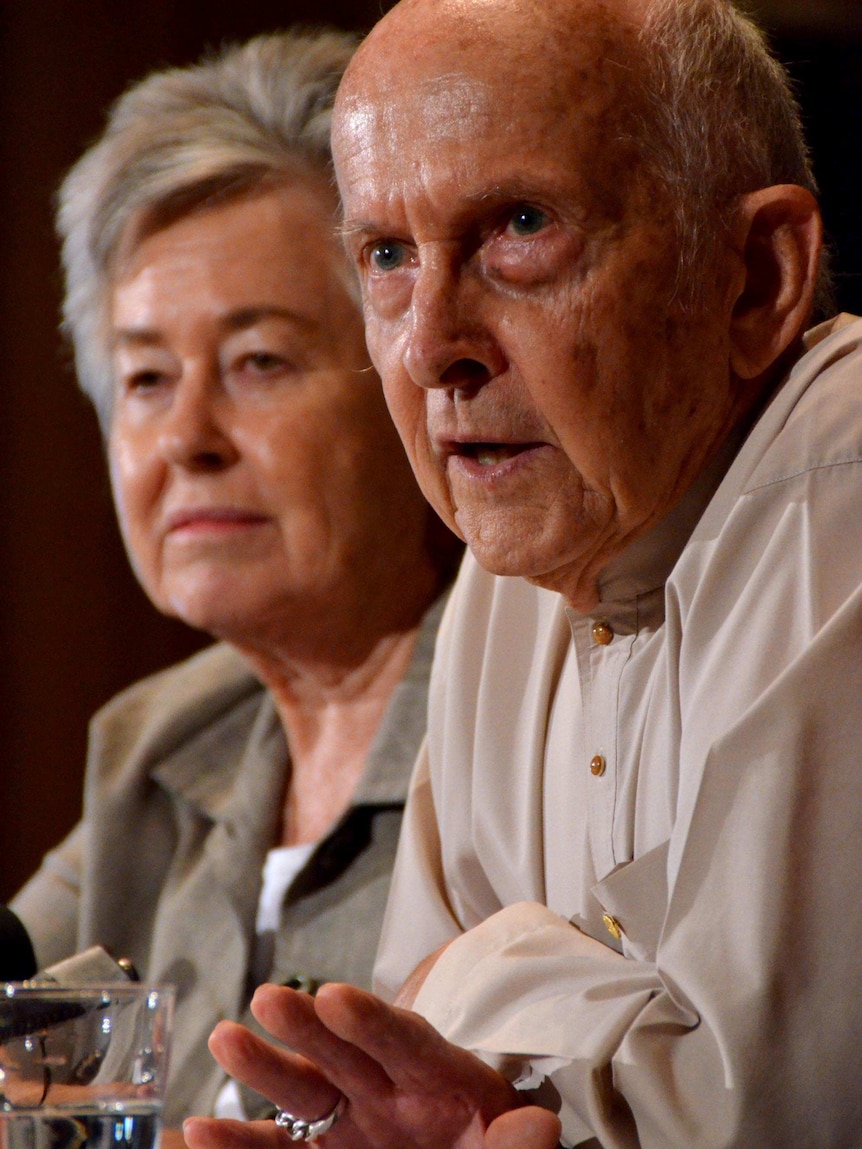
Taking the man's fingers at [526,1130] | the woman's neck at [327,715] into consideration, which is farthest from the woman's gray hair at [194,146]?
the man's fingers at [526,1130]

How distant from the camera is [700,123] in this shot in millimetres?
1064

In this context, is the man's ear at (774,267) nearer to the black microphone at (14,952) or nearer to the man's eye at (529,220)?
the man's eye at (529,220)

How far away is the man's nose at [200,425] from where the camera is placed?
1.95 m

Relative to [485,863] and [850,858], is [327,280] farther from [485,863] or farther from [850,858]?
[850,858]

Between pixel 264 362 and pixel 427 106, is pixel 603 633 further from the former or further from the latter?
pixel 264 362

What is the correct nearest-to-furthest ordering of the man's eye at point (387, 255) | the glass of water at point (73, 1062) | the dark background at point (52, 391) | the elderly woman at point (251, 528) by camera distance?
the glass of water at point (73, 1062) < the man's eye at point (387, 255) < the elderly woman at point (251, 528) < the dark background at point (52, 391)

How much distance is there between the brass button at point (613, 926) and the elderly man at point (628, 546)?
2 cm

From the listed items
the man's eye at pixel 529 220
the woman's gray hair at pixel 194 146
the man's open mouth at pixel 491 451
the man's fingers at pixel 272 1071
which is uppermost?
the woman's gray hair at pixel 194 146

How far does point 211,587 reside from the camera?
195 cm

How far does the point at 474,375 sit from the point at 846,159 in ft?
3.46

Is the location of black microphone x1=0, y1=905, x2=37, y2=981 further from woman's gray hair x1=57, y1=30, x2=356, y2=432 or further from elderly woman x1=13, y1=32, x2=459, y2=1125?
woman's gray hair x1=57, y1=30, x2=356, y2=432

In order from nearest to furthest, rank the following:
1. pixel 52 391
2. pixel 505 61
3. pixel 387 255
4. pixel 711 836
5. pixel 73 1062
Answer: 1. pixel 73 1062
2. pixel 711 836
3. pixel 505 61
4. pixel 387 255
5. pixel 52 391

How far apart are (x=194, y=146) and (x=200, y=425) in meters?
0.39

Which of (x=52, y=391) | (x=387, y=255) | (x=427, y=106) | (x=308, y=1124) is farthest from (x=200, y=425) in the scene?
(x=52, y=391)
